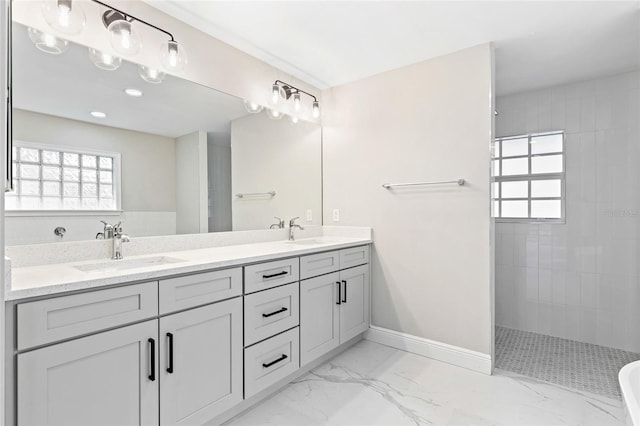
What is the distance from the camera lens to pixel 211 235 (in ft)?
7.73

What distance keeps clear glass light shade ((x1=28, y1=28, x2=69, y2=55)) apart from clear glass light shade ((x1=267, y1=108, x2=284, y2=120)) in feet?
4.48

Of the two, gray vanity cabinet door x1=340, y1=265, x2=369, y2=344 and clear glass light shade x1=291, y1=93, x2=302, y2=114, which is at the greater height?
clear glass light shade x1=291, y1=93, x2=302, y2=114

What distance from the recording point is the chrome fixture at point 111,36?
1.59 metres

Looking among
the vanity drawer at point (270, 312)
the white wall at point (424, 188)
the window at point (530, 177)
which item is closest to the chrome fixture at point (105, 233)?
the vanity drawer at point (270, 312)

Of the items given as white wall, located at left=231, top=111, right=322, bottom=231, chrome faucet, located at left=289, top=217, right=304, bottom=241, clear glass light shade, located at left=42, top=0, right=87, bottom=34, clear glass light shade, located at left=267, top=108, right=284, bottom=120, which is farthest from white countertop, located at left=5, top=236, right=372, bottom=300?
clear glass light shade, located at left=267, top=108, right=284, bottom=120

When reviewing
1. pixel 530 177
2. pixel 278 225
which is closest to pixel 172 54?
pixel 278 225

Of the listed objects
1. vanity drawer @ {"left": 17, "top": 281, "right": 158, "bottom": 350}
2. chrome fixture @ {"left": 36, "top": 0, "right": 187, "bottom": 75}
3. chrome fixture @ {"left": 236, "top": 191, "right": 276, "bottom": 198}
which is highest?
chrome fixture @ {"left": 36, "top": 0, "right": 187, "bottom": 75}

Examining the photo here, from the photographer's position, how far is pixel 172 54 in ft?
6.50

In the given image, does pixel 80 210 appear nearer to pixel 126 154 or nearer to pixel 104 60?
pixel 126 154

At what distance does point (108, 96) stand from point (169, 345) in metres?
1.35

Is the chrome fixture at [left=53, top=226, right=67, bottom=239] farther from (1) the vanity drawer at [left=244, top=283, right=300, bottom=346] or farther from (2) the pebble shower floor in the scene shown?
(2) the pebble shower floor

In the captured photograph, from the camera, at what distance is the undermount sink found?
1651 millimetres

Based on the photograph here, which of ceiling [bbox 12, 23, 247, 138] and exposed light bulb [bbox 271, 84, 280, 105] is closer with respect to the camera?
ceiling [bbox 12, 23, 247, 138]

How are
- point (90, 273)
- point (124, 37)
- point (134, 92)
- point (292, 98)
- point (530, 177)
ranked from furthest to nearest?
point (530, 177)
point (292, 98)
point (134, 92)
point (124, 37)
point (90, 273)
